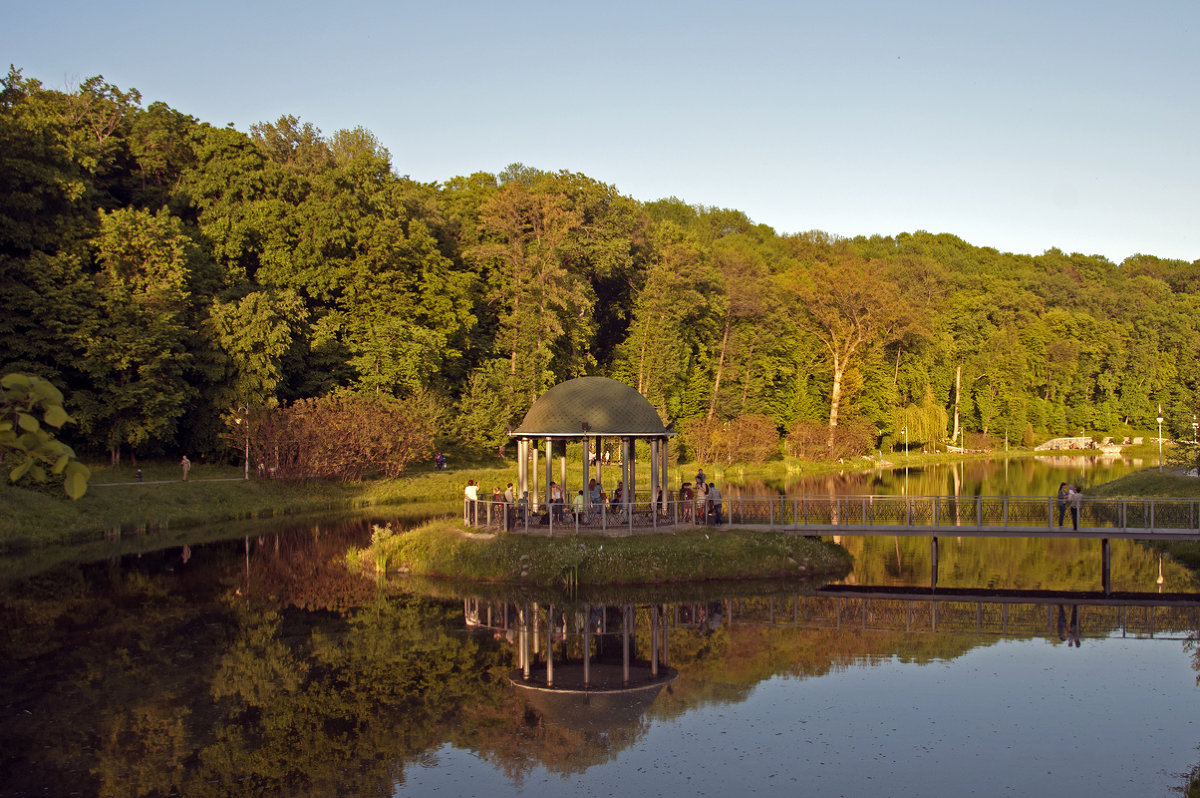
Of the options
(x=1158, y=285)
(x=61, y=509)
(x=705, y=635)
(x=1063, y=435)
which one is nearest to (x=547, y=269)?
(x=61, y=509)

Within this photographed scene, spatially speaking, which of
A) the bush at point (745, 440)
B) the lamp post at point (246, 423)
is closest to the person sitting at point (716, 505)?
the lamp post at point (246, 423)

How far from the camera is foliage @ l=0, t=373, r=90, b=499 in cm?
417

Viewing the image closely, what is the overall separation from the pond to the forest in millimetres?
20091

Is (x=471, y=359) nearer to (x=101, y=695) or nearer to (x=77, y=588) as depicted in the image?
(x=77, y=588)

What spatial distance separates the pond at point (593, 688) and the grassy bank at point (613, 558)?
1.01m

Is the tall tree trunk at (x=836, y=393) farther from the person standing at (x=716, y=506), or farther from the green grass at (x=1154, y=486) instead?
the person standing at (x=716, y=506)

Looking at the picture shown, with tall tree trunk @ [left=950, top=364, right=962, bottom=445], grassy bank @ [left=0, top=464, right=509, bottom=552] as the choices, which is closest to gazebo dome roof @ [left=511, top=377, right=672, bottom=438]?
grassy bank @ [left=0, top=464, right=509, bottom=552]

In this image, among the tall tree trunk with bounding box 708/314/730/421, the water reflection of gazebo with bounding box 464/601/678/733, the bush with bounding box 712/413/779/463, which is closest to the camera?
the water reflection of gazebo with bounding box 464/601/678/733

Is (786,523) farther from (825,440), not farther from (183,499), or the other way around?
(825,440)

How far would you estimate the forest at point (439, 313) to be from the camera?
4528 centimetres

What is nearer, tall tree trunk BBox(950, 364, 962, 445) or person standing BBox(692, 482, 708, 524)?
person standing BBox(692, 482, 708, 524)

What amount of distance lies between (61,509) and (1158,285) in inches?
4865

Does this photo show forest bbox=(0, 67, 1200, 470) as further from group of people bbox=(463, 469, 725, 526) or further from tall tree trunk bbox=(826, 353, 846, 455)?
group of people bbox=(463, 469, 725, 526)

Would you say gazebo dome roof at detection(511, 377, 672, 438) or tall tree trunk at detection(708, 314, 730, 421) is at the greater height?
tall tree trunk at detection(708, 314, 730, 421)
